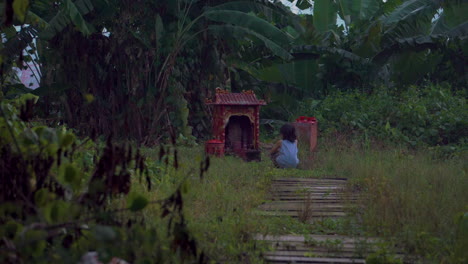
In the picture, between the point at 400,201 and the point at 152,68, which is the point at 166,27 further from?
the point at 400,201

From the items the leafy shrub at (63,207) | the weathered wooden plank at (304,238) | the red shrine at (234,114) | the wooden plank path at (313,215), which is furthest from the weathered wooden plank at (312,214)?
the red shrine at (234,114)

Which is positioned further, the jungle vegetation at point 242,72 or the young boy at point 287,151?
the jungle vegetation at point 242,72

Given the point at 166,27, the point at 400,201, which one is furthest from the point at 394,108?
the point at 400,201

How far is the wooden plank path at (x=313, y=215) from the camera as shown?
4098 mm

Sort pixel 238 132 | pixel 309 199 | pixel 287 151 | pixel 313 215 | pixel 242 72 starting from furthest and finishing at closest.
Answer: pixel 242 72
pixel 238 132
pixel 287 151
pixel 309 199
pixel 313 215

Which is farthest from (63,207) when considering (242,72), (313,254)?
(242,72)

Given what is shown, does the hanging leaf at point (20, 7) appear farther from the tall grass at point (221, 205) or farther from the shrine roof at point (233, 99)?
the shrine roof at point (233, 99)

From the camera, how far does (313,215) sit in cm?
552

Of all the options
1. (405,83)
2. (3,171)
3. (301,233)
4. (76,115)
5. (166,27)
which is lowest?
(301,233)

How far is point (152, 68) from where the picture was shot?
13297 mm

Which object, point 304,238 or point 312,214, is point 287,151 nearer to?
point 312,214

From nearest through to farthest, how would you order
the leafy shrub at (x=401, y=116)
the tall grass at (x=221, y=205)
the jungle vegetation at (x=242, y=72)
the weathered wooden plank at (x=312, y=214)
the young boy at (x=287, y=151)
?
the tall grass at (x=221, y=205) → the weathered wooden plank at (x=312, y=214) → the young boy at (x=287, y=151) → the jungle vegetation at (x=242, y=72) → the leafy shrub at (x=401, y=116)

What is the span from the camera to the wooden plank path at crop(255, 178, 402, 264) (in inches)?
161

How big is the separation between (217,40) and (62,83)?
3.88m
